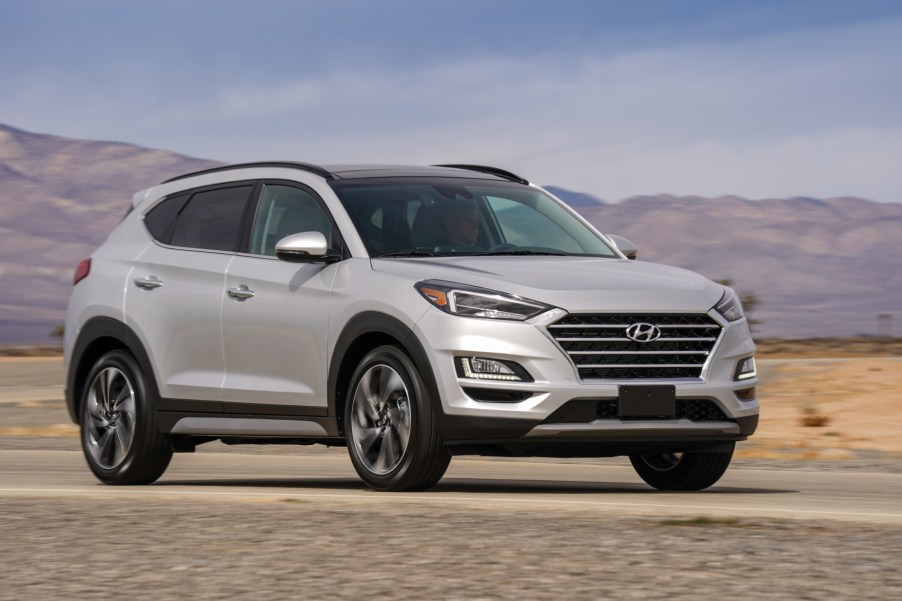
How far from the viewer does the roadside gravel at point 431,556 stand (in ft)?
19.5

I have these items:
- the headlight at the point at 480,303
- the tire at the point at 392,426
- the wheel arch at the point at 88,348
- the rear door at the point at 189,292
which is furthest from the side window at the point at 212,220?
the headlight at the point at 480,303

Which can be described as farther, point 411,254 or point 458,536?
point 411,254

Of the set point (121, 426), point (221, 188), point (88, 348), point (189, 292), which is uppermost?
point (221, 188)

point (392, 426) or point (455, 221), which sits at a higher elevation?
point (455, 221)

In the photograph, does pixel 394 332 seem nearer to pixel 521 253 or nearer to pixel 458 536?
pixel 521 253

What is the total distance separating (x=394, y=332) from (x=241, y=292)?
1.42 meters

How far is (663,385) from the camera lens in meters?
8.99

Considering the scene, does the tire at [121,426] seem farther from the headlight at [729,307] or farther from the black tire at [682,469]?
the headlight at [729,307]

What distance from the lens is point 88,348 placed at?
1152 cm

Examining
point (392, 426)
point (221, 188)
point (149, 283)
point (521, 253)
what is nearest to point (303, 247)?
point (392, 426)

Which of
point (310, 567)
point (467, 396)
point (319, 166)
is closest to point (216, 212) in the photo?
point (319, 166)

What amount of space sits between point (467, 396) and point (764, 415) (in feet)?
55.0

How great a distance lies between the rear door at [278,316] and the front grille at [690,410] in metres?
1.65

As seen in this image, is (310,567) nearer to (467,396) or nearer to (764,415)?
(467,396)
